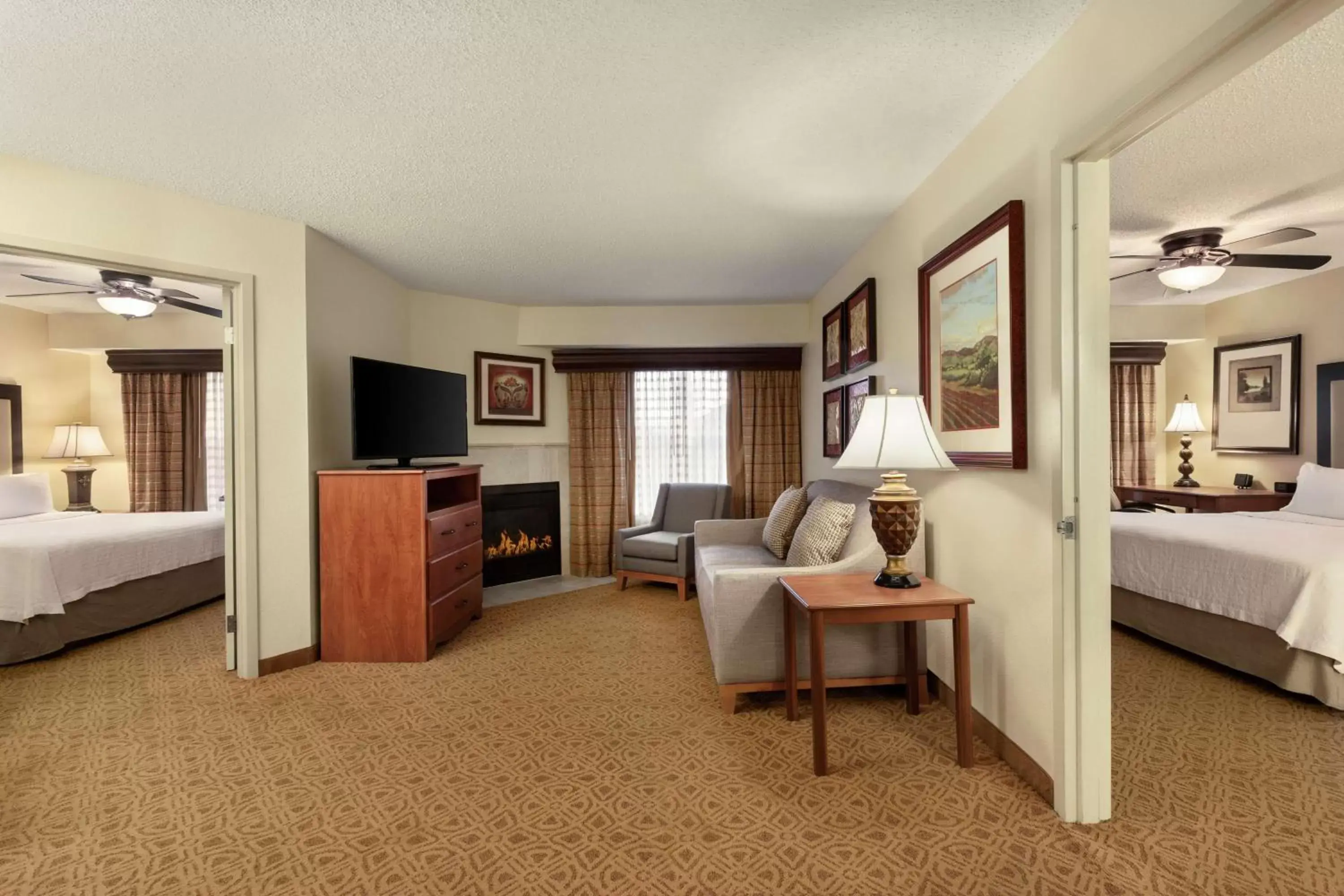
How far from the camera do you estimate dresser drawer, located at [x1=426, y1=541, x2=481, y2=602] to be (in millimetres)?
3547

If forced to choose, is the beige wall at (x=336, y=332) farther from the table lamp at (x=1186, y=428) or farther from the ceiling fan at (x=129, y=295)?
the table lamp at (x=1186, y=428)

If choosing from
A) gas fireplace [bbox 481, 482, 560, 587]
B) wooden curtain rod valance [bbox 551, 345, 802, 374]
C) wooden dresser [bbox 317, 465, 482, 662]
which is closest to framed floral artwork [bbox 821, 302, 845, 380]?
wooden curtain rod valance [bbox 551, 345, 802, 374]

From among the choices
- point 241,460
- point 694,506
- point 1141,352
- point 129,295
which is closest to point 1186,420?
point 1141,352

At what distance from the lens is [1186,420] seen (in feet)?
18.3

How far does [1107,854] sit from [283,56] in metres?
3.40

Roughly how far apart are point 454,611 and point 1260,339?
657 cm

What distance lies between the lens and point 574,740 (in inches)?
97.9

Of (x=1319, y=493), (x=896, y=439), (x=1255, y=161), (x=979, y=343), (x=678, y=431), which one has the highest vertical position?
(x=1255, y=161)

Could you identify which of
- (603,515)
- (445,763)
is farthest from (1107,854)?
(603,515)

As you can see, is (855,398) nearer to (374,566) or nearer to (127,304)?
(374,566)

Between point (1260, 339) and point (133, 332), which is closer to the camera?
point (1260, 339)

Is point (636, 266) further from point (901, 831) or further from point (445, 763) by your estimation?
point (901, 831)

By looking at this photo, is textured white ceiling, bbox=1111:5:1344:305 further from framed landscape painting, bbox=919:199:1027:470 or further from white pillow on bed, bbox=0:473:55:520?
white pillow on bed, bbox=0:473:55:520

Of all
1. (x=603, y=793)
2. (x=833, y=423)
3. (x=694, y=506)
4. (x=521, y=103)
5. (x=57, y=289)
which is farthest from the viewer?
(x=694, y=506)
